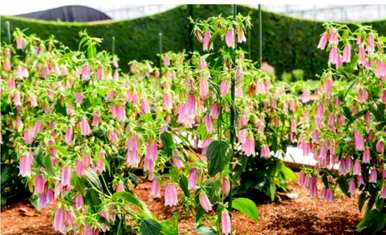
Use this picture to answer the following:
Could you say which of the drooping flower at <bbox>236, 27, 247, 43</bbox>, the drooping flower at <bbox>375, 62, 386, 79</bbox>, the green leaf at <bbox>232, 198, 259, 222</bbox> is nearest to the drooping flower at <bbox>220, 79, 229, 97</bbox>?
the drooping flower at <bbox>236, 27, 247, 43</bbox>

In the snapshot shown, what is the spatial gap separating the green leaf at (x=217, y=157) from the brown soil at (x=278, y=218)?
1325 mm

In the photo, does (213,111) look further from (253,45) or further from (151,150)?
(253,45)

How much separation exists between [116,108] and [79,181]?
82cm

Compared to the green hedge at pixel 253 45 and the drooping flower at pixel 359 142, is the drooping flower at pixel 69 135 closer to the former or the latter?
the drooping flower at pixel 359 142

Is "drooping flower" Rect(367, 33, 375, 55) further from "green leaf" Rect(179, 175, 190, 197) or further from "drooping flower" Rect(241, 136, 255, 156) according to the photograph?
"green leaf" Rect(179, 175, 190, 197)

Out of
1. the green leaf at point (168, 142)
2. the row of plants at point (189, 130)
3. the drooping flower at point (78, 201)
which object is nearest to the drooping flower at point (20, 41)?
the row of plants at point (189, 130)

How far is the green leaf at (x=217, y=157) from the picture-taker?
7.76 ft

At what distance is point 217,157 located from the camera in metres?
2.38

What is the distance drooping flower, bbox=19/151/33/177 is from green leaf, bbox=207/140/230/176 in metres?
0.72

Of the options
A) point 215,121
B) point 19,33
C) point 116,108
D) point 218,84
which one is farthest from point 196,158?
point 19,33

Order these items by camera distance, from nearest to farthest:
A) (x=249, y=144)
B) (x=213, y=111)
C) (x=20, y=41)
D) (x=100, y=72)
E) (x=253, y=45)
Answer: (x=213, y=111) → (x=249, y=144) → (x=100, y=72) → (x=20, y=41) → (x=253, y=45)

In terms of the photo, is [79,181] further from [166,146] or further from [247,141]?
[247,141]

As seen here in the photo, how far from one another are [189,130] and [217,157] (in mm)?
790

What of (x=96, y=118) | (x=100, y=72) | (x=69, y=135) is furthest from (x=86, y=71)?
(x=69, y=135)
